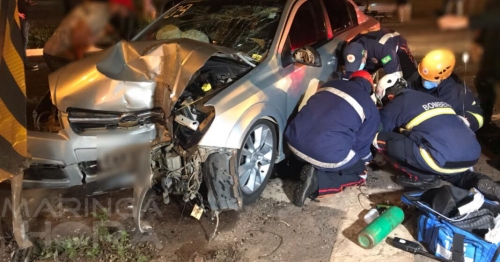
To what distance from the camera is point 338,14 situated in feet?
16.0

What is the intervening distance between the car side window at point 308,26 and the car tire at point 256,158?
88 centimetres

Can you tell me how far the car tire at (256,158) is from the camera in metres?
3.54

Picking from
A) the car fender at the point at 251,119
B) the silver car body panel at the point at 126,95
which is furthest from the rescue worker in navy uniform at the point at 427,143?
the silver car body panel at the point at 126,95

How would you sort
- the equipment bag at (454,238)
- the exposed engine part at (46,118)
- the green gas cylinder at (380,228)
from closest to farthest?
the equipment bag at (454,238), the green gas cylinder at (380,228), the exposed engine part at (46,118)

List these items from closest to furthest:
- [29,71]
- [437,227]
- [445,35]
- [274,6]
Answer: [445,35] < [437,227] < [274,6] < [29,71]

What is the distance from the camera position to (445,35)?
97cm

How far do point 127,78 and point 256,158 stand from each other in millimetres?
1199

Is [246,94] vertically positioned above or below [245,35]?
below

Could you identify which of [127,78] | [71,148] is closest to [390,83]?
[127,78]

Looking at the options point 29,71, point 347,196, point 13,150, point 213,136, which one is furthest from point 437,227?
point 29,71

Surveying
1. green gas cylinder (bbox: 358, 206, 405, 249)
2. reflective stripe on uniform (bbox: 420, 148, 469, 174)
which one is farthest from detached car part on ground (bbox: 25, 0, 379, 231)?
reflective stripe on uniform (bbox: 420, 148, 469, 174)

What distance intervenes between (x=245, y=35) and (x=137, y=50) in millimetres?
1098

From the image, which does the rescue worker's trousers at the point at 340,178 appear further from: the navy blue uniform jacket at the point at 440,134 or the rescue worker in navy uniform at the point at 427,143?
the navy blue uniform jacket at the point at 440,134

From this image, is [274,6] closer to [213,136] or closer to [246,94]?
[246,94]
